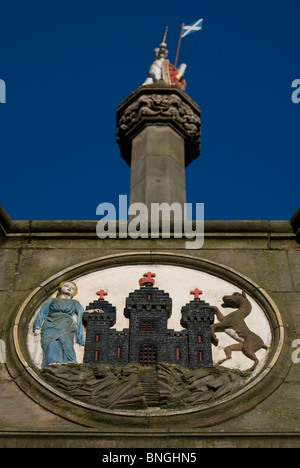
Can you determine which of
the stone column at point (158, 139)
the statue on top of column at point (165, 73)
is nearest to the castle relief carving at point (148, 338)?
the stone column at point (158, 139)

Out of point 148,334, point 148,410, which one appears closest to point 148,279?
point 148,334

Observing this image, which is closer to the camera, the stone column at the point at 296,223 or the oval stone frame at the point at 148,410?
the oval stone frame at the point at 148,410

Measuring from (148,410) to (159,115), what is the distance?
573 centimetres

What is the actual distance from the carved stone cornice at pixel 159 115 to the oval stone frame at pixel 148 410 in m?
3.63

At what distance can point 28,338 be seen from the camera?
7.55m

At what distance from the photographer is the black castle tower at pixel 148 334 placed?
7.39 metres

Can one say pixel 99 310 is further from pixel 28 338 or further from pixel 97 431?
pixel 97 431

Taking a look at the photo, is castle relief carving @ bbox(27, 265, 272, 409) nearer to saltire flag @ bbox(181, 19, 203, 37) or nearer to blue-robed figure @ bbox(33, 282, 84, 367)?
blue-robed figure @ bbox(33, 282, 84, 367)

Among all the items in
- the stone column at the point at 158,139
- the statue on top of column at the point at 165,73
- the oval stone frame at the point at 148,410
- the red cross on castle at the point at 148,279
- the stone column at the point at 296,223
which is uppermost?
the statue on top of column at the point at 165,73

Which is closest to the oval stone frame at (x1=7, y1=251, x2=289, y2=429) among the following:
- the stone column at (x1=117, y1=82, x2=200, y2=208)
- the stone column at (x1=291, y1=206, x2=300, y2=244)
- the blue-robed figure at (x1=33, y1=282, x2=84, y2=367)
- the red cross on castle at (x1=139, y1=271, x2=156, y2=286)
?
the blue-robed figure at (x1=33, y1=282, x2=84, y2=367)

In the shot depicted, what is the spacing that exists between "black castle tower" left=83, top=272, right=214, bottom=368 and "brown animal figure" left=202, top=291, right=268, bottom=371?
115 mm

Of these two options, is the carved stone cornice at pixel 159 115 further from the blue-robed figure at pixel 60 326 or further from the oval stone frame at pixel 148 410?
the blue-robed figure at pixel 60 326

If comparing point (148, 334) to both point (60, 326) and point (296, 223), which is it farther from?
point (296, 223)
